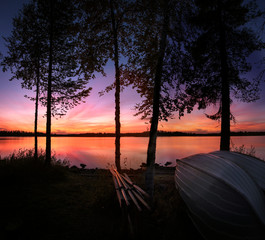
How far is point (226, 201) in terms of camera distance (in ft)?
10.3

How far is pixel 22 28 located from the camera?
1126 cm

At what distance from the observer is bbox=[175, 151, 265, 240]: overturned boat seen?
9.37 ft

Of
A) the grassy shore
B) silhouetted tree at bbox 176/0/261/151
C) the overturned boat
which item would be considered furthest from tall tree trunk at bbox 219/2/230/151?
the overturned boat

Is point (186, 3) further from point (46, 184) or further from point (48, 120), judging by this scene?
point (48, 120)

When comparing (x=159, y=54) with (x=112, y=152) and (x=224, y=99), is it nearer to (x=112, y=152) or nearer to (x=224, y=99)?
(x=224, y=99)

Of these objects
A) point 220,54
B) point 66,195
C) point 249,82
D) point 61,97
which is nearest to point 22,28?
point 61,97

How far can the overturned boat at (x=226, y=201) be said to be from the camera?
286 centimetres

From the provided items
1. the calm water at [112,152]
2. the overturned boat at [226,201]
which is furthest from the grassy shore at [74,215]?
the calm water at [112,152]

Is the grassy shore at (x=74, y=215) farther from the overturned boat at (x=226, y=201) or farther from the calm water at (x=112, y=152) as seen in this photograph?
the calm water at (x=112, y=152)

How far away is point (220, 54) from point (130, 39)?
21.9ft

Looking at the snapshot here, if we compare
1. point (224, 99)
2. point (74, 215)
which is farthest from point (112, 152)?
point (74, 215)

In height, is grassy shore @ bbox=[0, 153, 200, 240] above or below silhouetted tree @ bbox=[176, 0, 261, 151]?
below

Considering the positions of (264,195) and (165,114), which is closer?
(264,195)

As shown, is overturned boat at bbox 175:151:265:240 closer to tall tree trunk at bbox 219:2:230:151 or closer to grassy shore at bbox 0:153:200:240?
grassy shore at bbox 0:153:200:240
